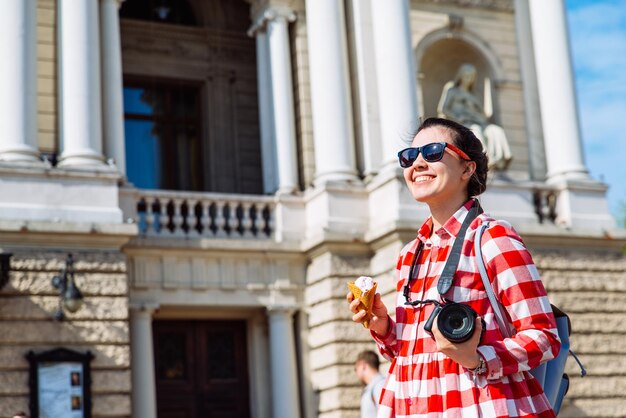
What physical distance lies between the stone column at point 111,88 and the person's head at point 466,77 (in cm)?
567

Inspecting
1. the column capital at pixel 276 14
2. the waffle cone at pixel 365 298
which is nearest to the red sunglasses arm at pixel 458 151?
the waffle cone at pixel 365 298

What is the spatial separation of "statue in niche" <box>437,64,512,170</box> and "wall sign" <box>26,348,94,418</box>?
286 inches

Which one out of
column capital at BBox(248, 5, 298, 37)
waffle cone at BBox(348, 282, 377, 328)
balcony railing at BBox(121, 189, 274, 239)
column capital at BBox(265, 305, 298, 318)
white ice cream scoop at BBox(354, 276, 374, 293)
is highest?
column capital at BBox(248, 5, 298, 37)

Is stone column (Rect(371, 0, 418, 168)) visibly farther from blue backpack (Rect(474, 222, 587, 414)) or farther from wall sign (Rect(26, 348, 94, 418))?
blue backpack (Rect(474, 222, 587, 414))

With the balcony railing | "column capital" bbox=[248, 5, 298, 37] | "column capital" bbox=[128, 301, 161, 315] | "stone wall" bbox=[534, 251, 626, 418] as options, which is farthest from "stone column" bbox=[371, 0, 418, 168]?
"column capital" bbox=[128, 301, 161, 315]

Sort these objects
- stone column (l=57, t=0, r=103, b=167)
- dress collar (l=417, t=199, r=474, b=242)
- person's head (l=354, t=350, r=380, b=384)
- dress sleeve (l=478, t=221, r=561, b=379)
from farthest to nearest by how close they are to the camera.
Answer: stone column (l=57, t=0, r=103, b=167)
person's head (l=354, t=350, r=380, b=384)
dress collar (l=417, t=199, r=474, b=242)
dress sleeve (l=478, t=221, r=561, b=379)

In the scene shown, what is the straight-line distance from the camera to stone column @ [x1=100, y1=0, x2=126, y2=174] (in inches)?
624

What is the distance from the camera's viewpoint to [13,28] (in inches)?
594

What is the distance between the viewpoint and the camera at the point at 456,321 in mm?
3324

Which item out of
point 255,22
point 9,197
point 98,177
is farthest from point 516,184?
point 9,197

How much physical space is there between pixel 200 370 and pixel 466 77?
6.45 metres

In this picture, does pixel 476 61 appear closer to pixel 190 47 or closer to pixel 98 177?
pixel 190 47

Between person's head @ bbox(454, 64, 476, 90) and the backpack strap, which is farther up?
person's head @ bbox(454, 64, 476, 90)

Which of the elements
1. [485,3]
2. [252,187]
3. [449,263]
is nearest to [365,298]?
[449,263]
